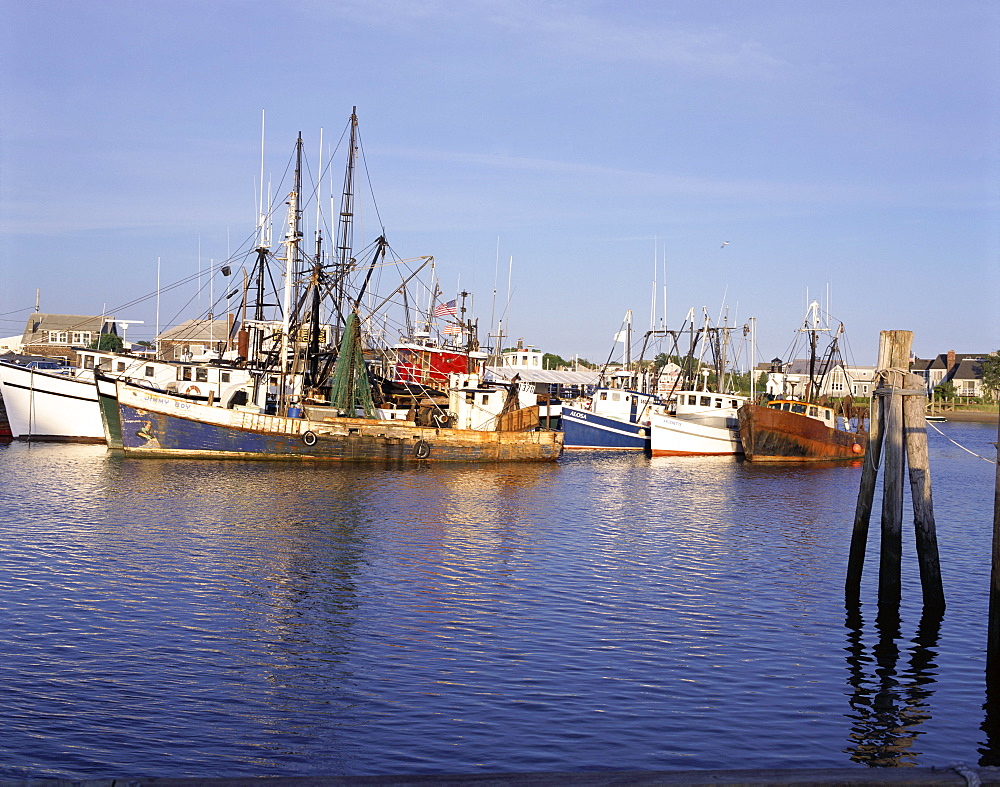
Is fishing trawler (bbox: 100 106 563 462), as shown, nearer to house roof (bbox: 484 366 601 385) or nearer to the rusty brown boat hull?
the rusty brown boat hull

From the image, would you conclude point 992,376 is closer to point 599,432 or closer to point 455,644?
point 599,432

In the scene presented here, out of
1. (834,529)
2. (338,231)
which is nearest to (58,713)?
(834,529)

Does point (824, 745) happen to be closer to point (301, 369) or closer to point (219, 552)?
point (219, 552)

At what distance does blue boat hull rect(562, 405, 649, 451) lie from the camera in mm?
63500

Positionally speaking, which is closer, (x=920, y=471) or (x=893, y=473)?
(x=920, y=471)

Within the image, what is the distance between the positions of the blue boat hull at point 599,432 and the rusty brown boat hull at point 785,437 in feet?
34.7

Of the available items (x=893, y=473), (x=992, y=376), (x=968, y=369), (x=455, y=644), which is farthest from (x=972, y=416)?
(x=455, y=644)

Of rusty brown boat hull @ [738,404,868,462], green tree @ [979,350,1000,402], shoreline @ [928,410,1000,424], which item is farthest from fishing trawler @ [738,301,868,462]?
green tree @ [979,350,1000,402]

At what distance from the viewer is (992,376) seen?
463 feet

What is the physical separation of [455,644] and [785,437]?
4224cm

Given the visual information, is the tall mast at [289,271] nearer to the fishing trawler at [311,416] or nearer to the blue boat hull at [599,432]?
the fishing trawler at [311,416]

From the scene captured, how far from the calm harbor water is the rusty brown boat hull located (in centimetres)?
2244

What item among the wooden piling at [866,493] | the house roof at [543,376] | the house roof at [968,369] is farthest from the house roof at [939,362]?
the wooden piling at [866,493]

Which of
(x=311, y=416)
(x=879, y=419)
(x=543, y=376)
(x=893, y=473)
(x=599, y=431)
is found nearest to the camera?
(x=893, y=473)
